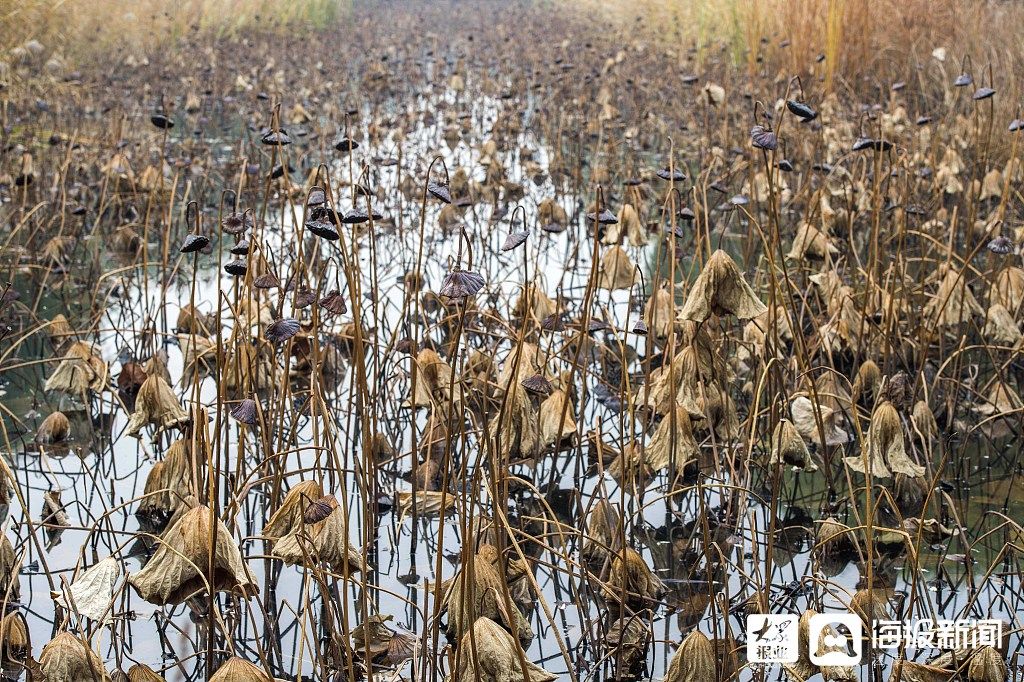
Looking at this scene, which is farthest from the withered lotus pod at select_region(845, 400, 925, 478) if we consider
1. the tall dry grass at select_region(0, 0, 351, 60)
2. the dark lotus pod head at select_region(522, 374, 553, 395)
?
the tall dry grass at select_region(0, 0, 351, 60)

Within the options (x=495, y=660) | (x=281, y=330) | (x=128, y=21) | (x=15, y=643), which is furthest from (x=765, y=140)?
(x=128, y=21)

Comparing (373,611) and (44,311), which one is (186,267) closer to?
(44,311)

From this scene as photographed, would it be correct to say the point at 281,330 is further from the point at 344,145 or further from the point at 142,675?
the point at 344,145

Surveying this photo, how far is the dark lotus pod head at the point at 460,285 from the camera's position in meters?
1.34

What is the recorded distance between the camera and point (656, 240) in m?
4.65

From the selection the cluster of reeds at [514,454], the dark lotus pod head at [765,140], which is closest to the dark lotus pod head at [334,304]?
the cluster of reeds at [514,454]

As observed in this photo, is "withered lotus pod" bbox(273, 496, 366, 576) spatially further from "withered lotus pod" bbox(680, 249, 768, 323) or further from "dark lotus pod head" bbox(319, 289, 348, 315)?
"withered lotus pod" bbox(680, 249, 768, 323)

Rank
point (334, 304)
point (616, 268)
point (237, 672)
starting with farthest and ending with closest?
point (616, 268) → point (334, 304) → point (237, 672)

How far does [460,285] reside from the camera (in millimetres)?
1354

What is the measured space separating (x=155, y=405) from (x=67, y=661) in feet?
2.61

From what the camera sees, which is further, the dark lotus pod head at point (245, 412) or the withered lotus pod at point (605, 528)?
the withered lotus pod at point (605, 528)

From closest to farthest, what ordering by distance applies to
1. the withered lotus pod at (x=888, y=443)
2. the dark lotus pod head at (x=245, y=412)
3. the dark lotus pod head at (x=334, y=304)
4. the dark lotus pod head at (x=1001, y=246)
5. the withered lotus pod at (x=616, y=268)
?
the dark lotus pod head at (x=245, y=412)
the dark lotus pod head at (x=334, y=304)
the withered lotus pod at (x=888, y=443)
the dark lotus pod head at (x=1001, y=246)
the withered lotus pod at (x=616, y=268)

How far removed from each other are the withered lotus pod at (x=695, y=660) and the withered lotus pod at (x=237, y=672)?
519mm

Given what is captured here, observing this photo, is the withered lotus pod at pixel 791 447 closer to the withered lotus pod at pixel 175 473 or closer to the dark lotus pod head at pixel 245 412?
the dark lotus pod head at pixel 245 412
